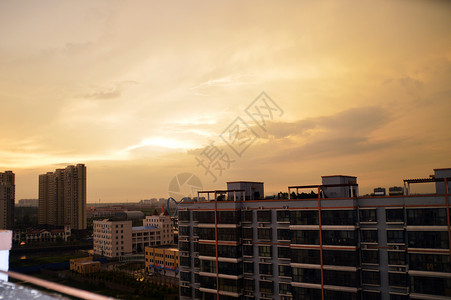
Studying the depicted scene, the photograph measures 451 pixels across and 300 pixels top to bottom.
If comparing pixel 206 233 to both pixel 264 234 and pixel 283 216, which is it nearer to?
pixel 264 234

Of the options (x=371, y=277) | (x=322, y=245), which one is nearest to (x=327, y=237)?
(x=322, y=245)

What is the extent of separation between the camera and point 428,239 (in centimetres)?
871

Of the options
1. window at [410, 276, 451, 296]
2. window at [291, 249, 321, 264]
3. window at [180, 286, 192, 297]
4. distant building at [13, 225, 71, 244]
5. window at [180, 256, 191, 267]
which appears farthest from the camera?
distant building at [13, 225, 71, 244]

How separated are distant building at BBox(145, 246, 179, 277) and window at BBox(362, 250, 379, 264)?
52.6 feet

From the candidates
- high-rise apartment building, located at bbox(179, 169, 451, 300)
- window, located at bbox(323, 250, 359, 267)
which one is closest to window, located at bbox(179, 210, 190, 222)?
high-rise apartment building, located at bbox(179, 169, 451, 300)

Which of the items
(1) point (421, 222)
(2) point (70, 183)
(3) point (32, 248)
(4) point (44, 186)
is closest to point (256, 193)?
(1) point (421, 222)

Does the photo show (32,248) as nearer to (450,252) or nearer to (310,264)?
(310,264)

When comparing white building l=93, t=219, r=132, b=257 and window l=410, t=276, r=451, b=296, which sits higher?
window l=410, t=276, r=451, b=296

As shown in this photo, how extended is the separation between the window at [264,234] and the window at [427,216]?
407 centimetres

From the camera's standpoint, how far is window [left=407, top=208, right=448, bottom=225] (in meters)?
8.65

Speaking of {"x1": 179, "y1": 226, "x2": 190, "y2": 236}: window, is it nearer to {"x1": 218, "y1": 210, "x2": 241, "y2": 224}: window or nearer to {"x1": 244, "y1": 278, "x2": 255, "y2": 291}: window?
{"x1": 218, "y1": 210, "x2": 241, "y2": 224}: window

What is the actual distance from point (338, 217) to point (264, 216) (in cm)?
246

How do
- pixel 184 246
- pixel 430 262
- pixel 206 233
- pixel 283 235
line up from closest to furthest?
pixel 430 262 → pixel 283 235 → pixel 206 233 → pixel 184 246

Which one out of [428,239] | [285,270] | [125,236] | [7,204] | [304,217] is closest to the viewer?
[428,239]
